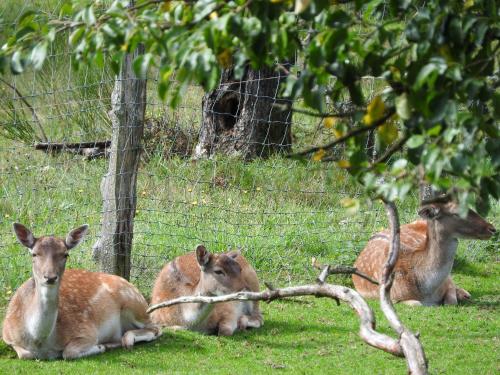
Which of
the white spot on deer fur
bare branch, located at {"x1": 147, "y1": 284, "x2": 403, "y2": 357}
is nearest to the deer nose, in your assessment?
the white spot on deer fur

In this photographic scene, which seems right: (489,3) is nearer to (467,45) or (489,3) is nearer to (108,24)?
(467,45)

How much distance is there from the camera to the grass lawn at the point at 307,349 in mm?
7148

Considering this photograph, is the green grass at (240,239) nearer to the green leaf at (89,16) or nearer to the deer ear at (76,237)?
the deer ear at (76,237)

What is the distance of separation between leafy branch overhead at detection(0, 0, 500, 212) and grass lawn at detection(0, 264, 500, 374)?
374cm

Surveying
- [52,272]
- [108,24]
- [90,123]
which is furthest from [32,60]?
[90,123]

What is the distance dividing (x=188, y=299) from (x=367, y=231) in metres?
5.51

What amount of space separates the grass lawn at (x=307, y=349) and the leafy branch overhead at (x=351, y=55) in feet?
12.3

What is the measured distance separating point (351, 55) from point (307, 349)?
14.0 ft

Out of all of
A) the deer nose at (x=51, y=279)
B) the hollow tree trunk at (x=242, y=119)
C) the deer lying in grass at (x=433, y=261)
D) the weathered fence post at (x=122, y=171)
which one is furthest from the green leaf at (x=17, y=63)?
the hollow tree trunk at (x=242, y=119)

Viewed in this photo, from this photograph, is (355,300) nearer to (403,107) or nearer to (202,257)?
(403,107)

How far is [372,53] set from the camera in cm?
353

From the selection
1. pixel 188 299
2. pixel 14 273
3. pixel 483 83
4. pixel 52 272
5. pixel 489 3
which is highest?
pixel 489 3

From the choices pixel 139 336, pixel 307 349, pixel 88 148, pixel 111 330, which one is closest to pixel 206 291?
pixel 139 336

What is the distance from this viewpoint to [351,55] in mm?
3816
